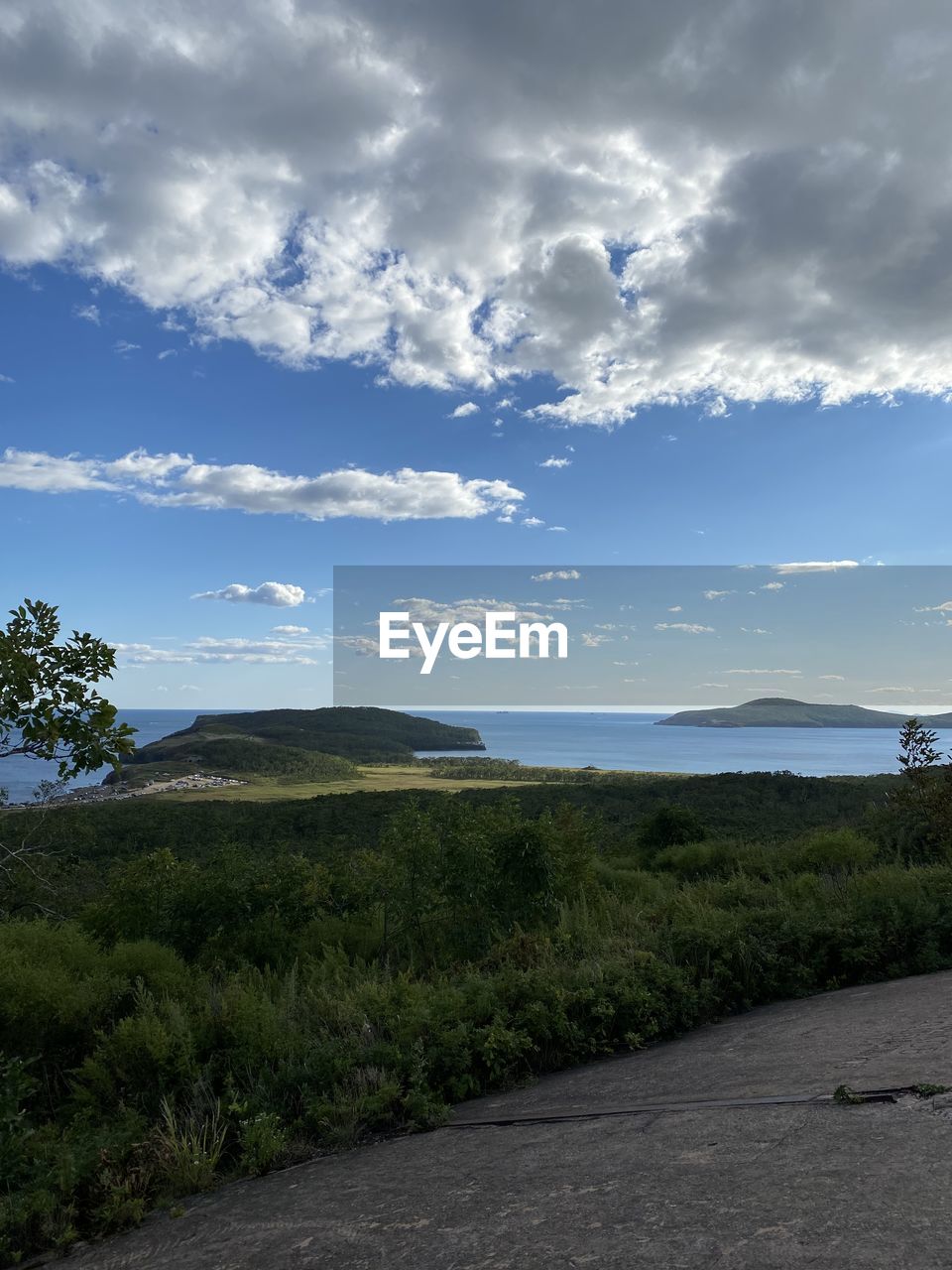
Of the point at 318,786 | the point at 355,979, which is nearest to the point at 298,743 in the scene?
the point at 318,786

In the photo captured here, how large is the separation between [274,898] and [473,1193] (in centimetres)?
935

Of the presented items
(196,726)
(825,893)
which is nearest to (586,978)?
(825,893)

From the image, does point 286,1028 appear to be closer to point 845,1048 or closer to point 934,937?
point 845,1048

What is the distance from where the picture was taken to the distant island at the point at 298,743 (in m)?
116

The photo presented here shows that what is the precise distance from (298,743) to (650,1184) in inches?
5797

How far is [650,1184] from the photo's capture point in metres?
3.24

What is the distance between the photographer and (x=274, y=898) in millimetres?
12188

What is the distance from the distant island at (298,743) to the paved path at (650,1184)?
300 feet

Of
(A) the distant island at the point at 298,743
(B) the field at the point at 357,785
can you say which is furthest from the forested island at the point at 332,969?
(A) the distant island at the point at 298,743

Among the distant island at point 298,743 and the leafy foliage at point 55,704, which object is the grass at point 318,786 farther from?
the leafy foliage at point 55,704

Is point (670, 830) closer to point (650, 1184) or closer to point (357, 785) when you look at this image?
point (650, 1184)

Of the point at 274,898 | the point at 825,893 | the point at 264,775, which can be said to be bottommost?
the point at 264,775

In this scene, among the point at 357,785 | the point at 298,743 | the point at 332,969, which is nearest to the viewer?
the point at 332,969

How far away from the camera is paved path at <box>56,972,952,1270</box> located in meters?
2.67
